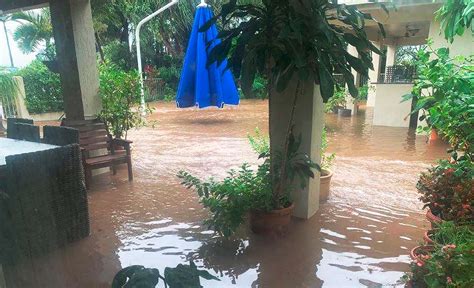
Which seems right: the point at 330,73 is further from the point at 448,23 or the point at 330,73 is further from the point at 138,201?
the point at 138,201

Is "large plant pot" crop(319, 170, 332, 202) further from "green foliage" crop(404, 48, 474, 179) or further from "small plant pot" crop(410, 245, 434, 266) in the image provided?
"small plant pot" crop(410, 245, 434, 266)

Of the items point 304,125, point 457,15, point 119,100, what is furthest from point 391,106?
point 119,100

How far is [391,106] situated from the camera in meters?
7.00

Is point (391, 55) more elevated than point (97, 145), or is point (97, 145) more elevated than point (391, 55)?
point (391, 55)

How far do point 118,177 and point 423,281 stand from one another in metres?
3.41

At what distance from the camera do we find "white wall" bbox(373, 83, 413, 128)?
6887 millimetres

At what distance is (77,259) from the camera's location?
2.24 metres

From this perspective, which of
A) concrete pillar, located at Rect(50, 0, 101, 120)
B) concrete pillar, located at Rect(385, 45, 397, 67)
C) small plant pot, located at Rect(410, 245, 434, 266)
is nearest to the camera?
small plant pot, located at Rect(410, 245, 434, 266)

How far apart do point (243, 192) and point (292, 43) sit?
1107mm

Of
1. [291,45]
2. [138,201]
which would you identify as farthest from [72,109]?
[291,45]

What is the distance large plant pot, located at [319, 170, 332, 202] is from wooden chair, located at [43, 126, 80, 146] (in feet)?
7.14

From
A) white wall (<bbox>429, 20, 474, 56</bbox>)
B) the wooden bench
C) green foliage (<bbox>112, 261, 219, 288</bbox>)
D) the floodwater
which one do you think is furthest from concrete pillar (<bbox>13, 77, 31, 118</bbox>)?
white wall (<bbox>429, 20, 474, 56</bbox>)

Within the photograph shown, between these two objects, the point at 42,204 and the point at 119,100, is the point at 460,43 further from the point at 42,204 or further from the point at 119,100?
the point at 42,204

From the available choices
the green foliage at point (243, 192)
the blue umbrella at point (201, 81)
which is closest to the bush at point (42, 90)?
the blue umbrella at point (201, 81)
